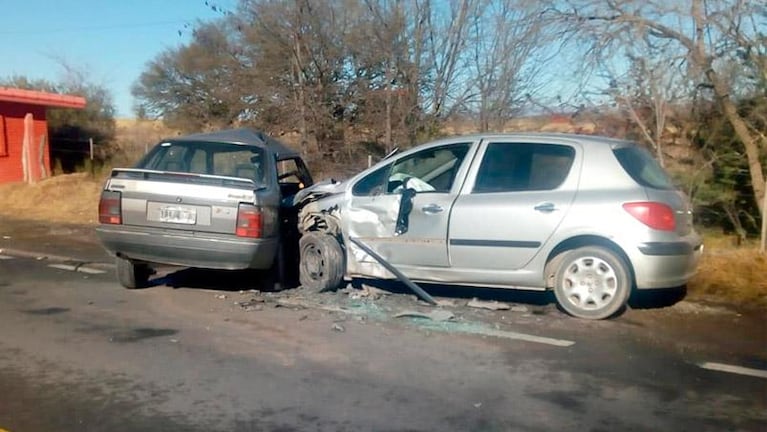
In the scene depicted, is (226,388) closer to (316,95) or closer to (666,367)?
(666,367)

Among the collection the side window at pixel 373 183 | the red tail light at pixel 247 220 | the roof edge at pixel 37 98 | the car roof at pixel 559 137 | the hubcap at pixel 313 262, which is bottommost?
the hubcap at pixel 313 262

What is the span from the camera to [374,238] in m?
8.19

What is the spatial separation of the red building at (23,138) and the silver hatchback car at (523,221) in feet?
53.4

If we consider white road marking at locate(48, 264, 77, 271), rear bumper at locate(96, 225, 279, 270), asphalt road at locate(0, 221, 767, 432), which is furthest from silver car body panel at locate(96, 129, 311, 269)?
white road marking at locate(48, 264, 77, 271)

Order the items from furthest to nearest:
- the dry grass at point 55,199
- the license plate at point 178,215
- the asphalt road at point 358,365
A: the dry grass at point 55,199 < the license plate at point 178,215 < the asphalt road at point 358,365

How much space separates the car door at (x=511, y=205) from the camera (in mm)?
7371

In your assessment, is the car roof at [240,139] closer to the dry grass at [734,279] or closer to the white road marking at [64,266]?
the white road marking at [64,266]

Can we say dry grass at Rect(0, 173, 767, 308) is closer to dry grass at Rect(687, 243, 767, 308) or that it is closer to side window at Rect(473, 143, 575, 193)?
dry grass at Rect(687, 243, 767, 308)

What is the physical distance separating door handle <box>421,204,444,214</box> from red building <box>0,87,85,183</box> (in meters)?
16.8

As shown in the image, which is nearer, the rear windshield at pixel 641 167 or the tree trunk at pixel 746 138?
the rear windshield at pixel 641 167

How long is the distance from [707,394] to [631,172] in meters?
2.53

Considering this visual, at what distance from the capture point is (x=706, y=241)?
11758 mm

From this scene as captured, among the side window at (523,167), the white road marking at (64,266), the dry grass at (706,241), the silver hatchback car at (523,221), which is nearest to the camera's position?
the silver hatchback car at (523,221)

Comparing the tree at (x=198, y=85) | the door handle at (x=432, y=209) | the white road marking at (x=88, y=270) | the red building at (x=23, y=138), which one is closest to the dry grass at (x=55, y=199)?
the red building at (x=23, y=138)
